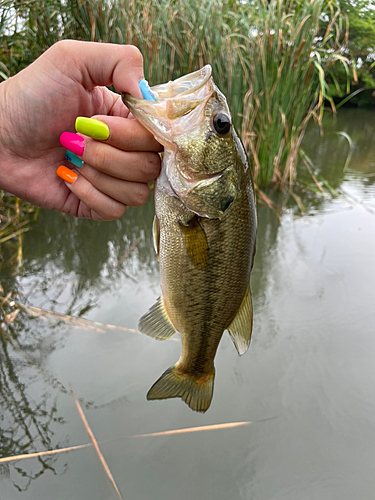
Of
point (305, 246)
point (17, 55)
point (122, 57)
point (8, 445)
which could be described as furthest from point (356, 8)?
point (8, 445)

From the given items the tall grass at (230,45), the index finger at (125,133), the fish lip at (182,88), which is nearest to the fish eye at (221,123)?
the fish lip at (182,88)

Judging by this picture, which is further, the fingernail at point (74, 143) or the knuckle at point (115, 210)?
the knuckle at point (115, 210)

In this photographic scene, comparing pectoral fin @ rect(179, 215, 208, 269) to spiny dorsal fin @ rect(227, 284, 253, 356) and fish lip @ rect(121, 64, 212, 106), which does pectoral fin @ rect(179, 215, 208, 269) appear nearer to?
spiny dorsal fin @ rect(227, 284, 253, 356)

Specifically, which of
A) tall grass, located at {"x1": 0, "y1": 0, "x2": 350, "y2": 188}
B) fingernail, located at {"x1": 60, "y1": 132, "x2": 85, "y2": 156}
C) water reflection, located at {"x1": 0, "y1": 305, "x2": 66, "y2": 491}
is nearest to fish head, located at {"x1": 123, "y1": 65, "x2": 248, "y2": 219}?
fingernail, located at {"x1": 60, "y1": 132, "x2": 85, "y2": 156}

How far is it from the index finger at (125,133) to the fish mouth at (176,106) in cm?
10

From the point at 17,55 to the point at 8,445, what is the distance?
3.47m

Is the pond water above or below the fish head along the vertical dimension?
below

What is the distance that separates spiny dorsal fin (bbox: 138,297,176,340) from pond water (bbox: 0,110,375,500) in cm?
71

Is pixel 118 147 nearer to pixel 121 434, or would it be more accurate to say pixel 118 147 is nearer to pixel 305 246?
pixel 121 434

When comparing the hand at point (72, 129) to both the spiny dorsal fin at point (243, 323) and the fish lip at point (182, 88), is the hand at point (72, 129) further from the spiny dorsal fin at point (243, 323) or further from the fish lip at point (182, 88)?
the spiny dorsal fin at point (243, 323)

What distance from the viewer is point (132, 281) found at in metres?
2.94

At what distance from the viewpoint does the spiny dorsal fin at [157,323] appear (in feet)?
4.46

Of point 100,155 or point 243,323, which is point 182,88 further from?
point 243,323

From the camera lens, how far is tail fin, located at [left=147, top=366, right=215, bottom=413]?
1.36m
